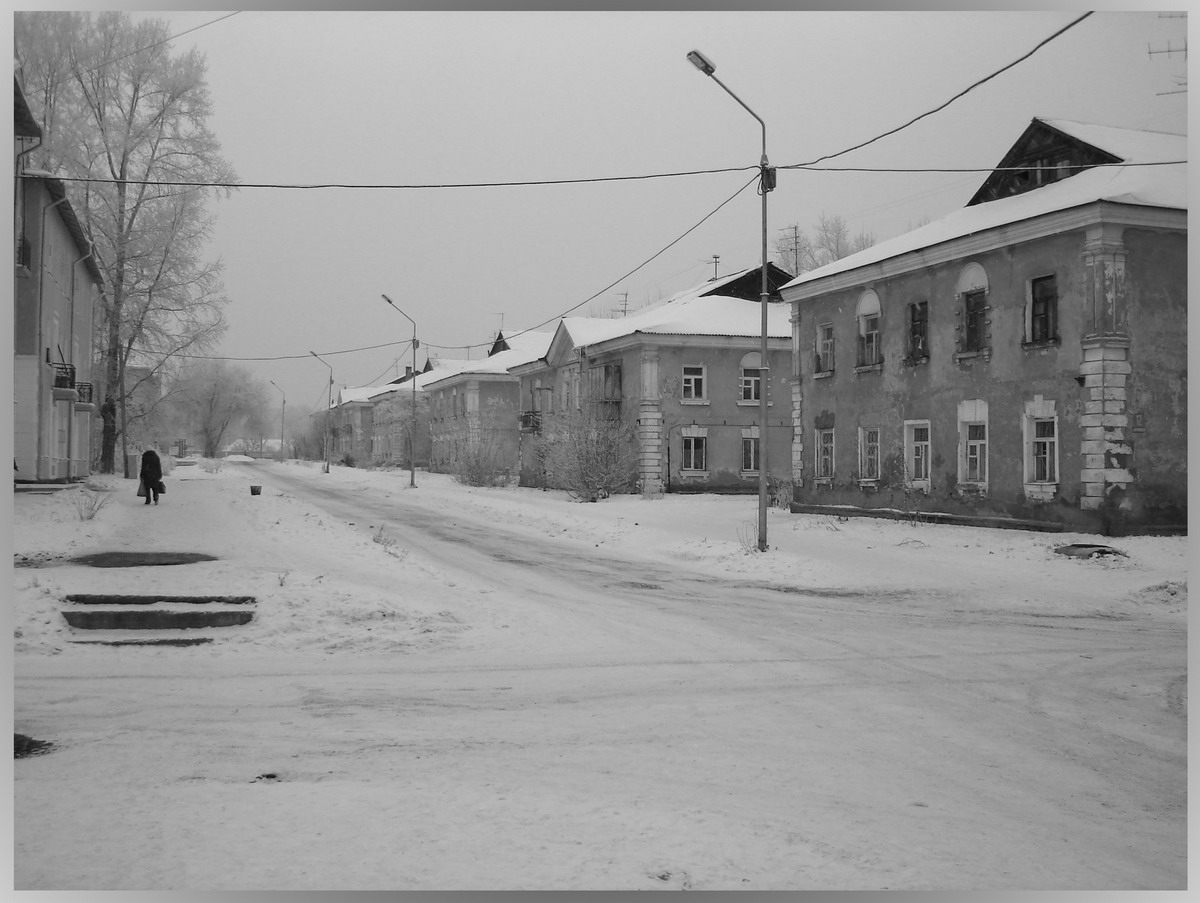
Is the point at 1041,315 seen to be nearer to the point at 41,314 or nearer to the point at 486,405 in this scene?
the point at 41,314

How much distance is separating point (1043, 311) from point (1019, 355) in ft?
2.99

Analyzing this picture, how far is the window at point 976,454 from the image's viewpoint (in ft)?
60.9

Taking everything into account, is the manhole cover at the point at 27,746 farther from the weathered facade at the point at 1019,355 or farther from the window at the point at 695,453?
the window at the point at 695,453

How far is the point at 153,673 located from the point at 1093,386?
14.5 meters

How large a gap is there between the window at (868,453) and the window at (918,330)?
7.19ft

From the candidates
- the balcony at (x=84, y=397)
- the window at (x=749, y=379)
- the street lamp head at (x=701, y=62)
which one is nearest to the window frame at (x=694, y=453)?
the window at (x=749, y=379)

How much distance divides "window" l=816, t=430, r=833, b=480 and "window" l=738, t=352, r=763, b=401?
28.7 ft

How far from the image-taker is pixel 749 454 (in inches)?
1300

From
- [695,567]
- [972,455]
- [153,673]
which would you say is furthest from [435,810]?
[972,455]

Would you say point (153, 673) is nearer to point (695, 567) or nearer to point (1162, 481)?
point (695, 567)

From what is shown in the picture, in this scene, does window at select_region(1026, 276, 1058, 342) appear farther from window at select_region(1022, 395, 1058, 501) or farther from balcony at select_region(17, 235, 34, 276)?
balcony at select_region(17, 235, 34, 276)

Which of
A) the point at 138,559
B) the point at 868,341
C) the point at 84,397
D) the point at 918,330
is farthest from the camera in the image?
the point at 868,341

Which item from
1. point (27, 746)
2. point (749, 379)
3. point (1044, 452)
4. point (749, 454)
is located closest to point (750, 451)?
point (749, 454)

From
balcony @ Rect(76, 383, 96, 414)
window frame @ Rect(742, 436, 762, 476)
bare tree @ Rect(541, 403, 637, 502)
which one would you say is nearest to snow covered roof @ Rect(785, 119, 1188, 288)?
bare tree @ Rect(541, 403, 637, 502)
